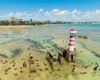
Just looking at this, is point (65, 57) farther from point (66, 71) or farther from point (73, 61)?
point (66, 71)

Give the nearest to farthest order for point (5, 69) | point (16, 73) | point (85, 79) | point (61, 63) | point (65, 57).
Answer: point (85, 79), point (16, 73), point (5, 69), point (61, 63), point (65, 57)

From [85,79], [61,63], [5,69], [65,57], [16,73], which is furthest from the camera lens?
[65,57]

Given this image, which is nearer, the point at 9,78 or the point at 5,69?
the point at 9,78

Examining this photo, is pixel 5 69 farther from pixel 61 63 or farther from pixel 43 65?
pixel 61 63

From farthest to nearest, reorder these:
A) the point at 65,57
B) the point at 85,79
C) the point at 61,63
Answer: the point at 65,57
the point at 61,63
the point at 85,79

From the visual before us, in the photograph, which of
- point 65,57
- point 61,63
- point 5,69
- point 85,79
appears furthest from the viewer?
point 65,57

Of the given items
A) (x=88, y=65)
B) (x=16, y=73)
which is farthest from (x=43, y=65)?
(x=88, y=65)

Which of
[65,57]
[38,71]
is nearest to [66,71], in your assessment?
[38,71]

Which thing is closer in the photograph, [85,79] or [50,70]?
[85,79]
